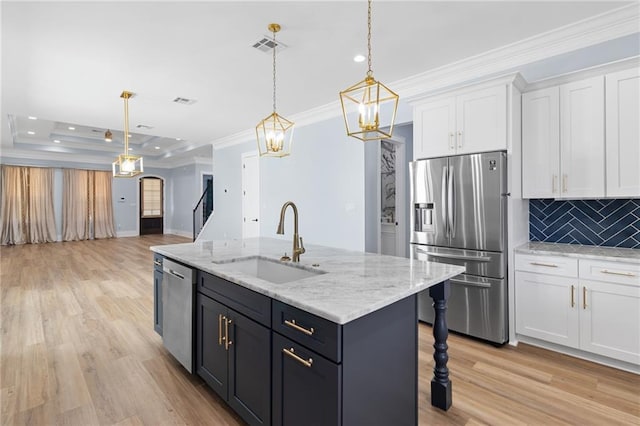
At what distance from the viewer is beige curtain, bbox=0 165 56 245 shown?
948 cm

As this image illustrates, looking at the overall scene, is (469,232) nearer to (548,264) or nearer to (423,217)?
(423,217)

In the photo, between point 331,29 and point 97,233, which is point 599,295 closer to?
point 331,29

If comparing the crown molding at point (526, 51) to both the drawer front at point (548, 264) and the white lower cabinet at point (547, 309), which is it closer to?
the drawer front at point (548, 264)

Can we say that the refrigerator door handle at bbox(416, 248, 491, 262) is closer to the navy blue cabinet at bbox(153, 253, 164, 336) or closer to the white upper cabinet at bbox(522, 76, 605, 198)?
the white upper cabinet at bbox(522, 76, 605, 198)

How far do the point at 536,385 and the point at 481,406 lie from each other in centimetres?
56

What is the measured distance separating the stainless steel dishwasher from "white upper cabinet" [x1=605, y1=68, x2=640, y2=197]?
338 centimetres

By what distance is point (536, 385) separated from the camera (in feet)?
7.55

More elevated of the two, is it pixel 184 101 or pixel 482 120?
pixel 184 101

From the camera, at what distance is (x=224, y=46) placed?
318 centimetres

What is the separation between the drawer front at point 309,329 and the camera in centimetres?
125

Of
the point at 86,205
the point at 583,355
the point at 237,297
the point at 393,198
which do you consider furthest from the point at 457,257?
the point at 86,205

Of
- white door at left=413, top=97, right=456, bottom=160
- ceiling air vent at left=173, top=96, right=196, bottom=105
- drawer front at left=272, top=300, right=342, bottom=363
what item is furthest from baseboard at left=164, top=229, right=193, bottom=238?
drawer front at left=272, top=300, right=342, bottom=363

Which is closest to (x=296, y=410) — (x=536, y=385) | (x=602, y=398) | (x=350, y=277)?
(x=350, y=277)

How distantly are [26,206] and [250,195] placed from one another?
7961 millimetres
